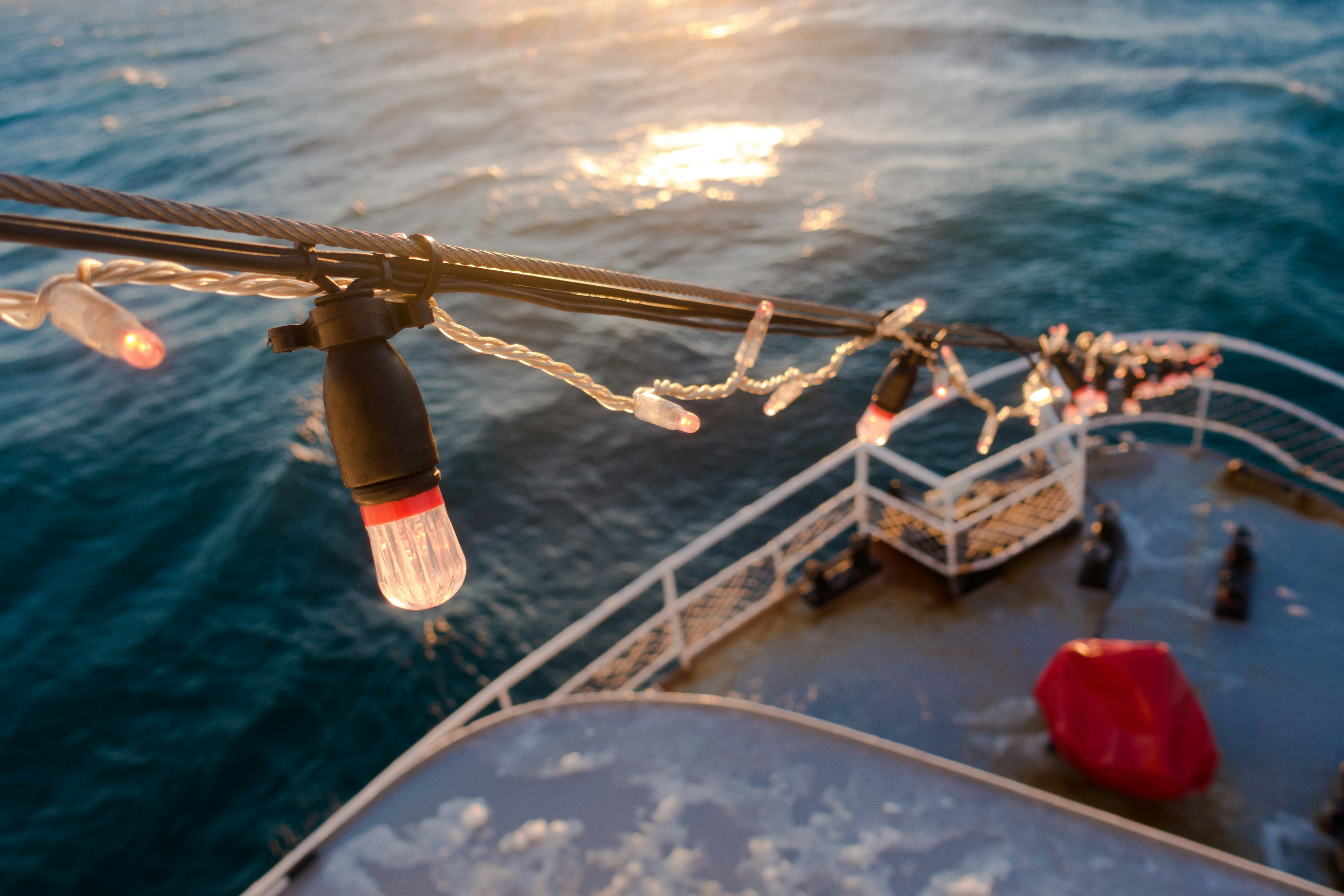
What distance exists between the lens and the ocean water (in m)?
14.8

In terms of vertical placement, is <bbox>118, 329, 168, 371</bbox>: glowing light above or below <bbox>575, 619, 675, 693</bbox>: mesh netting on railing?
above

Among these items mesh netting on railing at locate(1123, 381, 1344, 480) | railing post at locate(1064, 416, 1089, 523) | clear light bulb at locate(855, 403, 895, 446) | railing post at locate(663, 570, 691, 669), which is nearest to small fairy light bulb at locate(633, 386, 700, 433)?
clear light bulb at locate(855, 403, 895, 446)

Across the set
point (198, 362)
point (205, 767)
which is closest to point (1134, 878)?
point (205, 767)

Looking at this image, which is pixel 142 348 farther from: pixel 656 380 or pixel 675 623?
pixel 675 623

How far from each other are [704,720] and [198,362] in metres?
26.7

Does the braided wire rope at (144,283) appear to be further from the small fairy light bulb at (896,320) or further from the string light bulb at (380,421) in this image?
the small fairy light bulb at (896,320)

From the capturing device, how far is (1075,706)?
7.35 metres

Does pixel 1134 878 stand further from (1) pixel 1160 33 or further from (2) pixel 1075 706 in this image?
(1) pixel 1160 33

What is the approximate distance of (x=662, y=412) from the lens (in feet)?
7.45

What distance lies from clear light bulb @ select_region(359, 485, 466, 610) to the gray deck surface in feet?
9.24

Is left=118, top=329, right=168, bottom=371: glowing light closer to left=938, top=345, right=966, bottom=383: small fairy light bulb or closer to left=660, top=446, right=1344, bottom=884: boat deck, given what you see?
left=938, top=345, right=966, bottom=383: small fairy light bulb

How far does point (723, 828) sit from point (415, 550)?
314cm

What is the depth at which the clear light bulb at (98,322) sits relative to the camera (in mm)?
1445

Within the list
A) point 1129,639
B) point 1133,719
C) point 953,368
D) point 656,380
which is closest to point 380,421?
point 656,380
